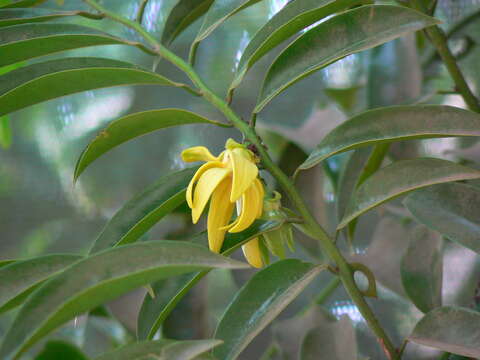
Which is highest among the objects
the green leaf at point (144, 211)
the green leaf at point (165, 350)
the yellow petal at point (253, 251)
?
the green leaf at point (144, 211)

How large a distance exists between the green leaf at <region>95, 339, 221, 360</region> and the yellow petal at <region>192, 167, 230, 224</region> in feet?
0.30

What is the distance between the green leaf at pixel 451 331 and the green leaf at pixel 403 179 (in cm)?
10

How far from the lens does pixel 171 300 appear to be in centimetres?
46

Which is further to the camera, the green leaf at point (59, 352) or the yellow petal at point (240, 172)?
the green leaf at point (59, 352)

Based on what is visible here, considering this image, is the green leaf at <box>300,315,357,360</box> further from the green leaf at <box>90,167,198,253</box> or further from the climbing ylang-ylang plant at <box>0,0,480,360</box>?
the green leaf at <box>90,167,198,253</box>

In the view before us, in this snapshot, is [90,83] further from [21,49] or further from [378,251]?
[378,251]

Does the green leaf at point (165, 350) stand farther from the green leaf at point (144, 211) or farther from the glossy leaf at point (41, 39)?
the glossy leaf at point (41, 39)

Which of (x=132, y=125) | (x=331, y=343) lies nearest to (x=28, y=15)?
(x=132, y=125)

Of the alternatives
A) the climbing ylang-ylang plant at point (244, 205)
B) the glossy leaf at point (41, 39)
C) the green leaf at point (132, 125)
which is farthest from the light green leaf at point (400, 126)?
the glossy leaf at point (41, 39)

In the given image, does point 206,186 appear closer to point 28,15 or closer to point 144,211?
point 144,211

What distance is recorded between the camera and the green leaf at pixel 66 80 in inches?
18.1

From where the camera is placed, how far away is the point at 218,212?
17.0 inches

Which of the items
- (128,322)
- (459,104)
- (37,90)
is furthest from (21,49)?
(459,104)

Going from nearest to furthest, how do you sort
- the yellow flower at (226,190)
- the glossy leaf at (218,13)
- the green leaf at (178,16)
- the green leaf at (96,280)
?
the green leaf at (96,280) → the yellow flower at (226,190) → the glossy leaf at (218,13) → the green leaf at (178,16)
